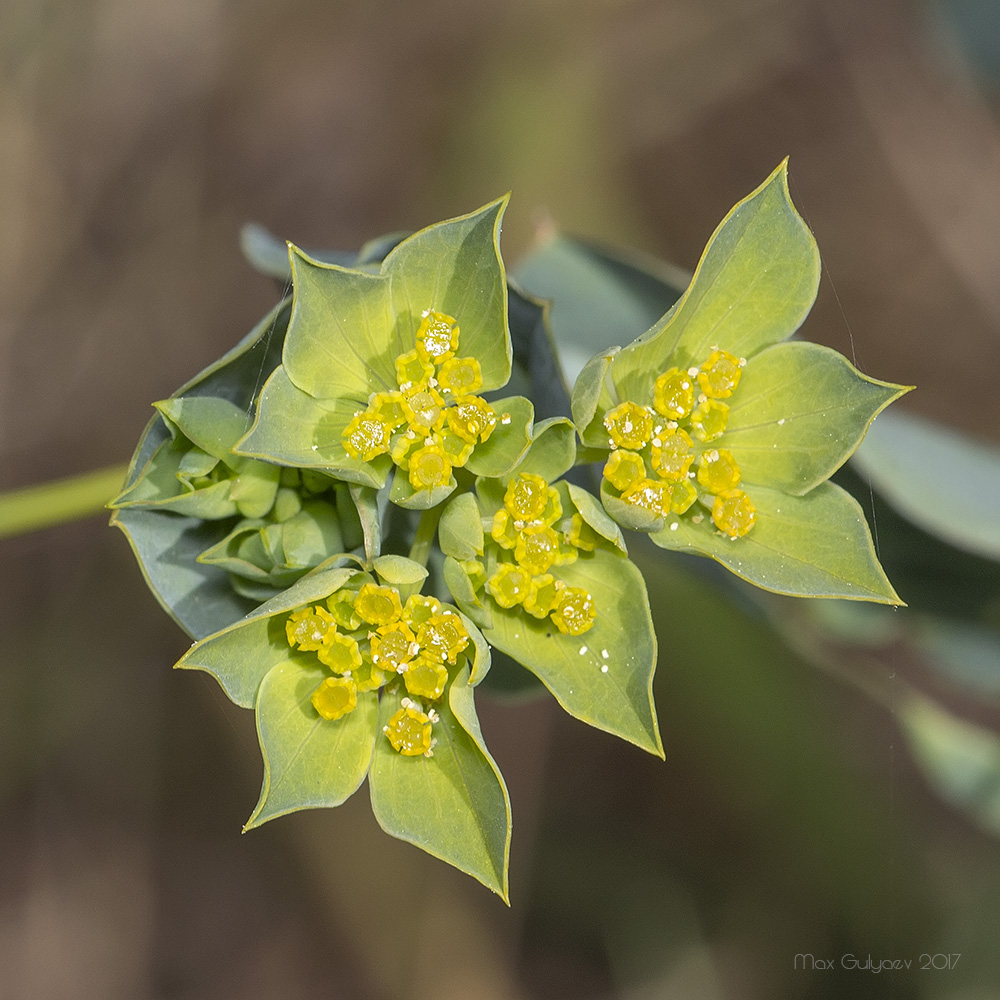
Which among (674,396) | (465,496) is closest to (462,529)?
(465,496)

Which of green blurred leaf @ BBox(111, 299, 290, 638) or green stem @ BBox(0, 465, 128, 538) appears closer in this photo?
green blurred leaf @ BBox(111, 299, 290, 638)

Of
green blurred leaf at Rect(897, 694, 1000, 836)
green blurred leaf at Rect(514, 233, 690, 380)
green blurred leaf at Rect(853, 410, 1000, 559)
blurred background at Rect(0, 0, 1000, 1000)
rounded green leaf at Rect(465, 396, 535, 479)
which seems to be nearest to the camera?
rounded green leaf at Rect(465, 396, 535, 479)

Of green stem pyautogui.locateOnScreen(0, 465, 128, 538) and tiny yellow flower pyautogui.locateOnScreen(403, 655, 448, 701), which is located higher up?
green stem pyautogui.locateOnScreen(0, 465, 128, 538)

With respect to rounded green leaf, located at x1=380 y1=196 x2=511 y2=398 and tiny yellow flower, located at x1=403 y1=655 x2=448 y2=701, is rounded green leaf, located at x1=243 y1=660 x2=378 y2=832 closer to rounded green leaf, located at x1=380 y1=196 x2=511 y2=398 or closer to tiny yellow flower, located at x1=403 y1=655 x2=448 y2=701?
tiny yellow flower, located at x1=403 y1=655 x2=448 y2=701

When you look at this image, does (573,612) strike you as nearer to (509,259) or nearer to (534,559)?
(534,559)

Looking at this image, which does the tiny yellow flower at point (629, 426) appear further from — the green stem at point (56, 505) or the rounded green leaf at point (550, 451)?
the green stem at point (56, 505)

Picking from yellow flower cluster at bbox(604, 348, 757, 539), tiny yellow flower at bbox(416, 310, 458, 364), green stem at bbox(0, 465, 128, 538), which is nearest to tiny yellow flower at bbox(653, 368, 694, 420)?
yellow flower cluster at bbox(604, 348, 757, 539)
